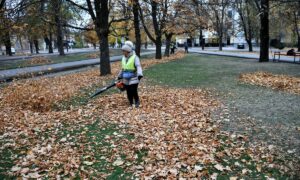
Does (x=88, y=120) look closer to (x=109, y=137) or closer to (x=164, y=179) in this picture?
(x=109, y=137)

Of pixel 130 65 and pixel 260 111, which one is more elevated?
pixel 130 65

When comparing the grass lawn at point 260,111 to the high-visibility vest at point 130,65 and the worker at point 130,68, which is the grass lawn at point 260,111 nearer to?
the worker at point 130,68

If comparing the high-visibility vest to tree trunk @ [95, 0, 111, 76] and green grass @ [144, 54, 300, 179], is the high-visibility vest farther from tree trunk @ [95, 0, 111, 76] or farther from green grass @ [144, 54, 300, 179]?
tree trunk @ [95, 0, 111, 76]

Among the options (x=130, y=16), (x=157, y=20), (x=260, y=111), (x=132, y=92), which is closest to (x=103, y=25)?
(x=130, y=16)

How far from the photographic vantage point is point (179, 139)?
278 inches

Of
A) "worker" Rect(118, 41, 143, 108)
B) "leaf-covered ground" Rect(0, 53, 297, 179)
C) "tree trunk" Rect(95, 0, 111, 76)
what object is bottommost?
"leaf-covered ground" Rect(0, 53, 297, 179)

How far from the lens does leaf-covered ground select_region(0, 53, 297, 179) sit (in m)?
5.64

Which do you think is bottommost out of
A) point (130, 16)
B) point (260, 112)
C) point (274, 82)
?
point (260, 112)

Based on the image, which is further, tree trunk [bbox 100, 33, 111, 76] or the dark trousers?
tree trunk [bbox 100, 33, 111, 76]

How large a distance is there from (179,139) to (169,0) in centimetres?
2647

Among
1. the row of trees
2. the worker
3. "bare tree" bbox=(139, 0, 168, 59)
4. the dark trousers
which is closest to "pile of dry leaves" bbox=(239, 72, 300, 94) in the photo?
the row of trees

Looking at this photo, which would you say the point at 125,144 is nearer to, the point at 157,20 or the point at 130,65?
the point at 130,65

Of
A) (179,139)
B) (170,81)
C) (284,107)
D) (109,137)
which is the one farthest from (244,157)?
(170,81)

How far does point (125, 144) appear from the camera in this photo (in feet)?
22.5
